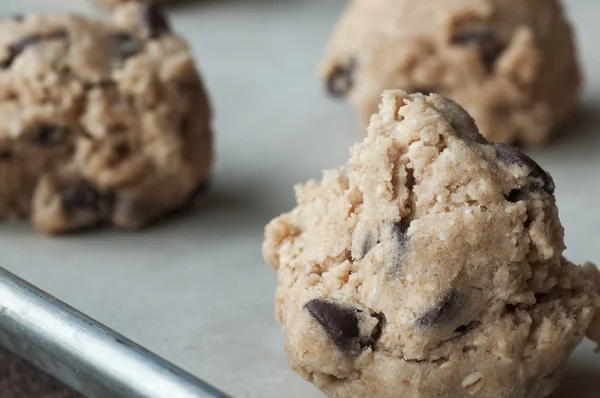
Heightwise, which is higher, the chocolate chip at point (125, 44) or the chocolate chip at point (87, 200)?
the chocolate chip at point (125, 44)

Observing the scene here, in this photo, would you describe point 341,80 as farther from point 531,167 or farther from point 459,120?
point 531,167

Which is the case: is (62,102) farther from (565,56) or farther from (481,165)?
(565,56)

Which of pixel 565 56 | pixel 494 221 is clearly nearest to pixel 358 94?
pixel 565 56

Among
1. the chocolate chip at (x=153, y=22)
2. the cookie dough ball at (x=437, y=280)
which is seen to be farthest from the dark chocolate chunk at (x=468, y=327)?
the chocolate chip at (x=153, y=22)

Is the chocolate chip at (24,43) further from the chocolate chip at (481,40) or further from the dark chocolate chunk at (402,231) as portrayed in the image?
the dark chocolate chunk at (402,231)

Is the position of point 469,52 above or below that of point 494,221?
above

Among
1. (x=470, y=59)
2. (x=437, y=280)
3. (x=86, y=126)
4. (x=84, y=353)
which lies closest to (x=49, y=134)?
(x=86, y=126)

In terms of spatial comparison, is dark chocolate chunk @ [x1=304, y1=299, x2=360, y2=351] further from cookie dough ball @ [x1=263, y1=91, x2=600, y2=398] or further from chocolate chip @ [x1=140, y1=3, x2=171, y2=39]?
chocolate chip @ [x1=140, y1=3, x2=171, y2=39]
